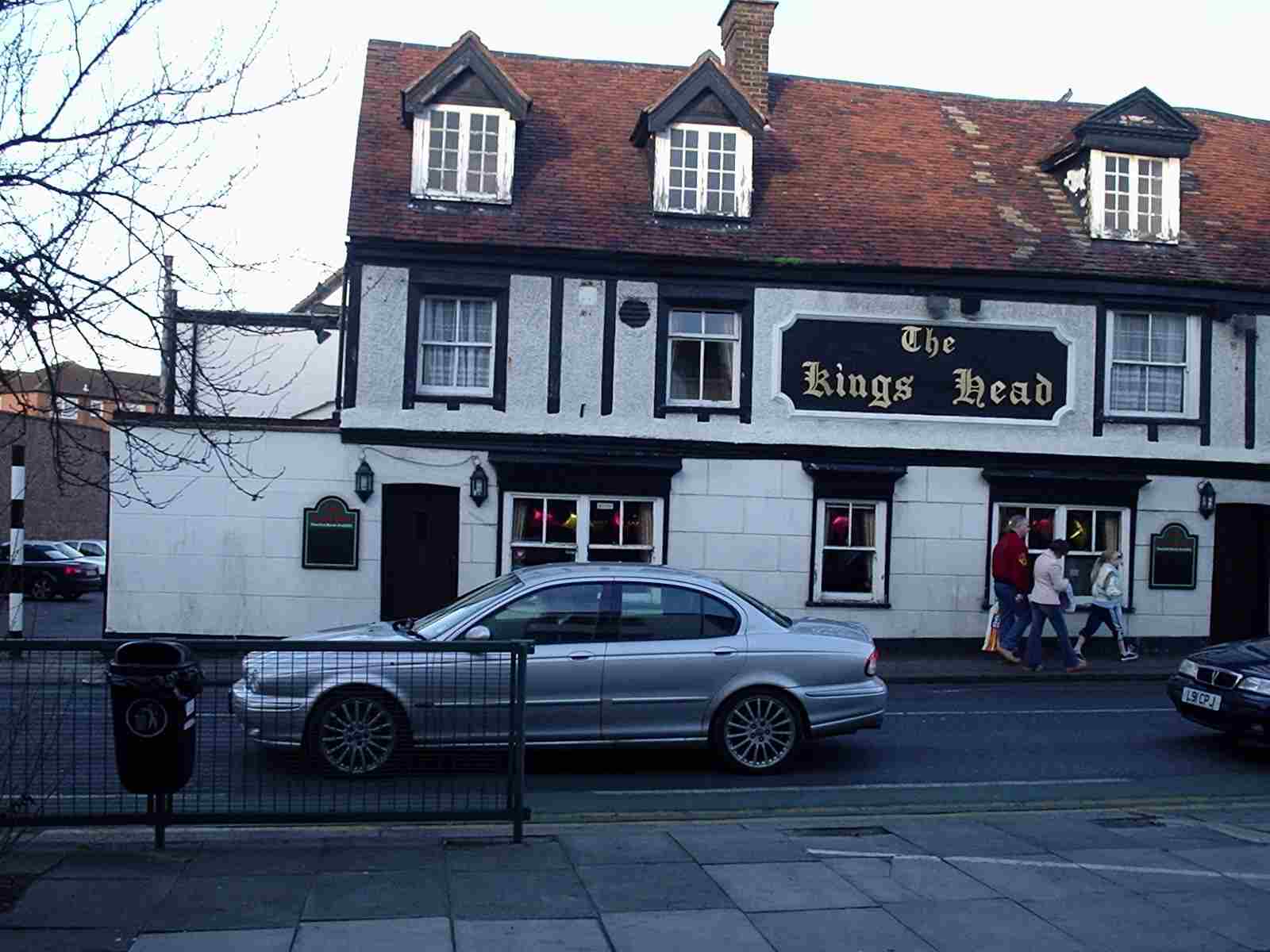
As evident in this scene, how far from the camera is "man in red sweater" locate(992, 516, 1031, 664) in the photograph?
18578 millimetres

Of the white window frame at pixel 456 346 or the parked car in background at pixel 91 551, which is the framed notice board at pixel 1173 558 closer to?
the white window frame at pixel 456 346

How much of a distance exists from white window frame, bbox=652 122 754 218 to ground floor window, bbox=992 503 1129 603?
6103 mm

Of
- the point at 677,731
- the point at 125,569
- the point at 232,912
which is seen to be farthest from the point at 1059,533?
the point at 232,912

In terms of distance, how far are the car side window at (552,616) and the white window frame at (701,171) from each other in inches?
428

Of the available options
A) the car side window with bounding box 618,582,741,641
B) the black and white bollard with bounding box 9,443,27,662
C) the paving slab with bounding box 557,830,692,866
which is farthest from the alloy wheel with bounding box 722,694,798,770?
the black and white bollard with bounding box 9,443,27,662

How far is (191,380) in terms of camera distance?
30.0 ft

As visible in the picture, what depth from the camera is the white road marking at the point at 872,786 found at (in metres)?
10.1

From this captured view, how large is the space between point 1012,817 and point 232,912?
512 centimetres

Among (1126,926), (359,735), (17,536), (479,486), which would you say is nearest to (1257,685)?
(1126,926)

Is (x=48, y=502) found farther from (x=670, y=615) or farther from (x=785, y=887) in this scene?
(x=785, y=887)

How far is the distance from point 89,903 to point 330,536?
1271 centimetres

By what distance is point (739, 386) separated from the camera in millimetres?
19875

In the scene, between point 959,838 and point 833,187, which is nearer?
point 959,838

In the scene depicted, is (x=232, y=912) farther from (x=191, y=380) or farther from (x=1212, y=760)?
(x=1212, y=760)
